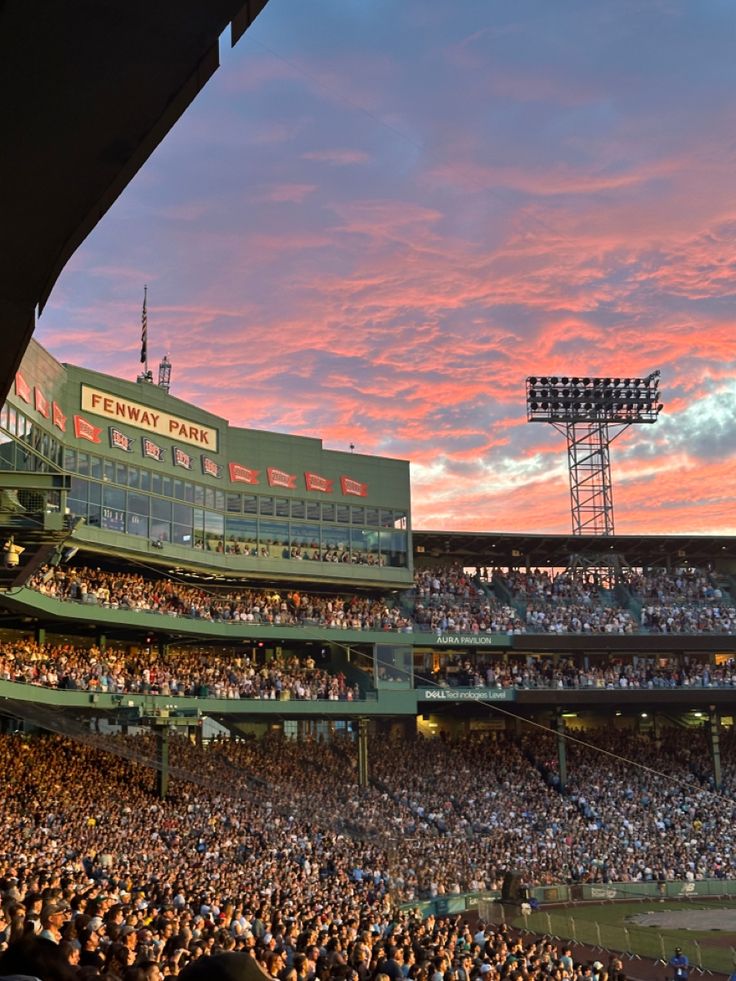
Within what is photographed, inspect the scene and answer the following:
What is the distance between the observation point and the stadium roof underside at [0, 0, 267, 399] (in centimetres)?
436

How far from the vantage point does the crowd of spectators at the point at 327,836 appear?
14.6 meters

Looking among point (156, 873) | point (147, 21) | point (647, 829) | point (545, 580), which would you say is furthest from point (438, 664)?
point (147, 21)

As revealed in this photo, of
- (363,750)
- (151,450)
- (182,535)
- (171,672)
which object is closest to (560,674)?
(363,750)

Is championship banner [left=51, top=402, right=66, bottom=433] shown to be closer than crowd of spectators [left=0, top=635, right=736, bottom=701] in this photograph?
No

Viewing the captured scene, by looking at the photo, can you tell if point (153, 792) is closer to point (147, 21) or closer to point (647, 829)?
point (647, 829)

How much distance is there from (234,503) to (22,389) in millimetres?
15928

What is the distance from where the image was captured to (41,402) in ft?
118

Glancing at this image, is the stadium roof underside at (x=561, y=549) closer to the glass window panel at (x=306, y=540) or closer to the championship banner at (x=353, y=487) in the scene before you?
the championship banner at (x=353, y=487)

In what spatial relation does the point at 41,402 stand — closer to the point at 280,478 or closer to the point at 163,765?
the point at 163,765

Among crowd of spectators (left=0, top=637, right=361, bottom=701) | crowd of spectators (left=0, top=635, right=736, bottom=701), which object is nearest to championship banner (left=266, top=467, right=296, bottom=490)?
crowd of spectators (left=0, top=635, right=736, bottom=701)

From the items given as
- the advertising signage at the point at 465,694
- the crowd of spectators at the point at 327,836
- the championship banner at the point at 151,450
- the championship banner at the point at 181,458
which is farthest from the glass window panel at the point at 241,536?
the advertising signage at the point at 465,694

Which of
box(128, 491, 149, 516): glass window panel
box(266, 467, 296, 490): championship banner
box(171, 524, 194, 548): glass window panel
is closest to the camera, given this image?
box(128, 491, 149, 516): glass window panel

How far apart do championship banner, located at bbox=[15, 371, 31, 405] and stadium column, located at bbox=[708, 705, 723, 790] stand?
3515 cm

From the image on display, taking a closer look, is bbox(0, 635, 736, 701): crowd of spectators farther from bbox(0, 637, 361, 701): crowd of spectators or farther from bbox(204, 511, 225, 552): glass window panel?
bbox(204, 511, 225, 552): glass window panel
